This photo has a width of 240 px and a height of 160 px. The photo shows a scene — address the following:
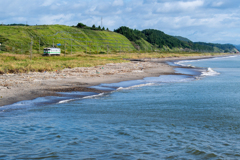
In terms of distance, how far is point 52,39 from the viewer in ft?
440

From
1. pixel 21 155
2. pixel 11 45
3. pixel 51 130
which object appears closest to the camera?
pixel 21 155

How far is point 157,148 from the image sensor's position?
27.4 feet

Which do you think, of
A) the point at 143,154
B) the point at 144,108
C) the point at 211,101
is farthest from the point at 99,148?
the point at 211,101

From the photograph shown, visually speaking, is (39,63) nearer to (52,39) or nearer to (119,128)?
(119,128)

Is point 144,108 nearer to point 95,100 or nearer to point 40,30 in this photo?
point 95,100

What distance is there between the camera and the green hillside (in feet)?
→ 370

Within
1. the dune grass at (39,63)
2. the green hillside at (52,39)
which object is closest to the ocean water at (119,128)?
the dune grass at (39,63)

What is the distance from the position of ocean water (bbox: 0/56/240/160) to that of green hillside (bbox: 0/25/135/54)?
265 feet

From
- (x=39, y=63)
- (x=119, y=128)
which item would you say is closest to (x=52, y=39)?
(x=39, y=63)

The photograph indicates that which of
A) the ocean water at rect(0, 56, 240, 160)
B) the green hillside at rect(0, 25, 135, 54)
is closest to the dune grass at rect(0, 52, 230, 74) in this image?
the ocean water at rect(0, 56, 240, 160)

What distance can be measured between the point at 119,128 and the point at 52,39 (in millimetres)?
129974

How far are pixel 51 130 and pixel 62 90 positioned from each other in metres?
9.16

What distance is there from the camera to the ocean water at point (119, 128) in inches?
314

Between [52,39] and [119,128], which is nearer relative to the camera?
[119,128]
